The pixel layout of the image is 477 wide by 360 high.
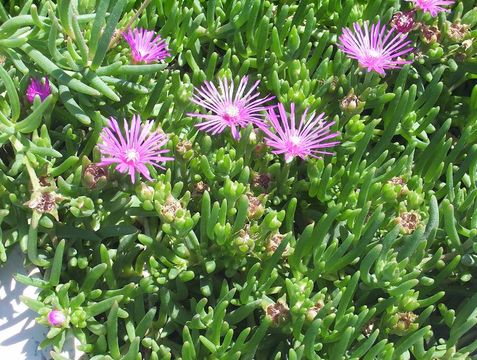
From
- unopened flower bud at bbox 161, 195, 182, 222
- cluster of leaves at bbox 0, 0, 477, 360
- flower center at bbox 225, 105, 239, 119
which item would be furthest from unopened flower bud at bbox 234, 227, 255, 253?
flower center at bbox 225, 105, 239, 119

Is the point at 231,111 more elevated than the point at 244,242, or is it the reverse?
the point at 231,111

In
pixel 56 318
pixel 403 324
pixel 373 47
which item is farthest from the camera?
pixel 373 47

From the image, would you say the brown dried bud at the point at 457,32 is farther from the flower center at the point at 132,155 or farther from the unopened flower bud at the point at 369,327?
the flower center at the point at 132,155

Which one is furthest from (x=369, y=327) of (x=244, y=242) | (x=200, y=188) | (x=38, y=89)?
(x=38, y=89)

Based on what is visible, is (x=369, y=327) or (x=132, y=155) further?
(x=369, y=327)

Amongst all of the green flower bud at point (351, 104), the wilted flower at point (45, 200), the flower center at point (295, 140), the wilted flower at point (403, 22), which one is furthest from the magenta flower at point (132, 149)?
the wilted flower at point (403, 22)

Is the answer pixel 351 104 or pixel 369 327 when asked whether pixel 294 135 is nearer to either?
pixel 351 104

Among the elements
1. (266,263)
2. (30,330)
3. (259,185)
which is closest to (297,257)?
(266,263)
